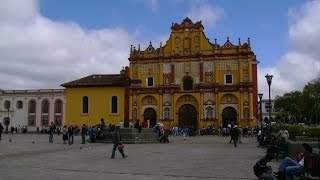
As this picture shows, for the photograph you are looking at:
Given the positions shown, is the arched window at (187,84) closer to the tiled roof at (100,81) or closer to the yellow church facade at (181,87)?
the yellow church facade at (181,87)

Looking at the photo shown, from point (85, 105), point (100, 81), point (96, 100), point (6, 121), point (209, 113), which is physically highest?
point (100, 81)

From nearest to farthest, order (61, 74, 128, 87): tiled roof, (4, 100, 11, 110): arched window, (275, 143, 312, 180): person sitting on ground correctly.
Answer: (275, 143, 312, 180): person sitting on ground → (61, 74, 128, 87): tiled roof → (4, 100, 11, 110): arched window

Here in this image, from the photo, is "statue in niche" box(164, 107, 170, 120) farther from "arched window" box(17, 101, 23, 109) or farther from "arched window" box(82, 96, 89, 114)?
"arched window" box(17, 101, 23, 109)

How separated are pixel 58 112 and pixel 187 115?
109 ft

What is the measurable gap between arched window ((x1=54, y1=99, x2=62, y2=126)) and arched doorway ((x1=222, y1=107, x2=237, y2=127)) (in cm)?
3670

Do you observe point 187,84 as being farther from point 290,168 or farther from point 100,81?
point 290,168

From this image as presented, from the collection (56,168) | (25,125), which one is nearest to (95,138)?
(56,168)

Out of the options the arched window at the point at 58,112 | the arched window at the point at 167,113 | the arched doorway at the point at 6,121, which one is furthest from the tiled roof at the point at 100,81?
the arched doorway at the point at 6,121

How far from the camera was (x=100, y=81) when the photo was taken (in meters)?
61.0

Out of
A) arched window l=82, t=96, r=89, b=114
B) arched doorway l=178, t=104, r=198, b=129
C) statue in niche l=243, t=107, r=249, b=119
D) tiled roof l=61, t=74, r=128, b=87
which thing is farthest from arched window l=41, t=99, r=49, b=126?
statue in niche l=243, t=107, r=249, b=119

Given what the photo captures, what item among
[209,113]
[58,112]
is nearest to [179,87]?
[209,113]

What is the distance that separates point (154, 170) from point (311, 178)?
5.04m

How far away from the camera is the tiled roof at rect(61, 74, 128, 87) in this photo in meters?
59.5

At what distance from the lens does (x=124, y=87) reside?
195ft
